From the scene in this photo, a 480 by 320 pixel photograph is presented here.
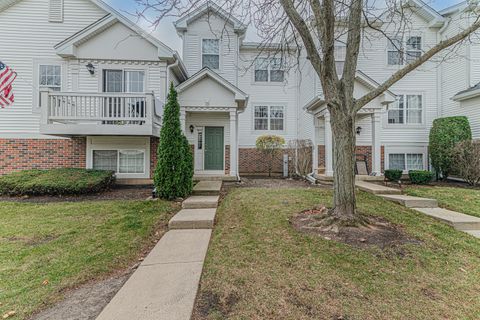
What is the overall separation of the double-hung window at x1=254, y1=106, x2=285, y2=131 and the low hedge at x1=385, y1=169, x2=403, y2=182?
659cm

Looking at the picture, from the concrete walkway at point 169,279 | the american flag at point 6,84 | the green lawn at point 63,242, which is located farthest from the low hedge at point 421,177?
the american flag at point 6,84

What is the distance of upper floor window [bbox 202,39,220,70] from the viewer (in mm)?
14062

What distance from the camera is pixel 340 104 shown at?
189 inches

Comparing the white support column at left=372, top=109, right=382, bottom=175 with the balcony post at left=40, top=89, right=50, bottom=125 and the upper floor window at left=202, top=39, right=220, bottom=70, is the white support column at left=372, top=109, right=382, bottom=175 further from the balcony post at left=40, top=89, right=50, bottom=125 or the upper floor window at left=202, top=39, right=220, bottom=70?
the balcony post at left=40, top=89, right=50, bottom=125

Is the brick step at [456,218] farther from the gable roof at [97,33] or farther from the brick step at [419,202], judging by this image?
the gable roof at [97,33]

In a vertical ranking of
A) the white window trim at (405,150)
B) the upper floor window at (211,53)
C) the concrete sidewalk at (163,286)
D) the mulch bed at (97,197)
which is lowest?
the concrete sidewalk at (163,286)

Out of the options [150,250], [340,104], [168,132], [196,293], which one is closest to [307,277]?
[196,293]

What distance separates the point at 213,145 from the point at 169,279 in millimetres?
9876

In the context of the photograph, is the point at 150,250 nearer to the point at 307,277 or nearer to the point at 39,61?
the point at 307,277

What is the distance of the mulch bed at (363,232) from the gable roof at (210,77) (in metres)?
6.41

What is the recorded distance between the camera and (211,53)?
1409cm

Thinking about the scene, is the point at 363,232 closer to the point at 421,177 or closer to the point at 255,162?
the point at 421,177

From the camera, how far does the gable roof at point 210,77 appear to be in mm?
10102

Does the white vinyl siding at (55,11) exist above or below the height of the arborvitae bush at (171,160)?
above
